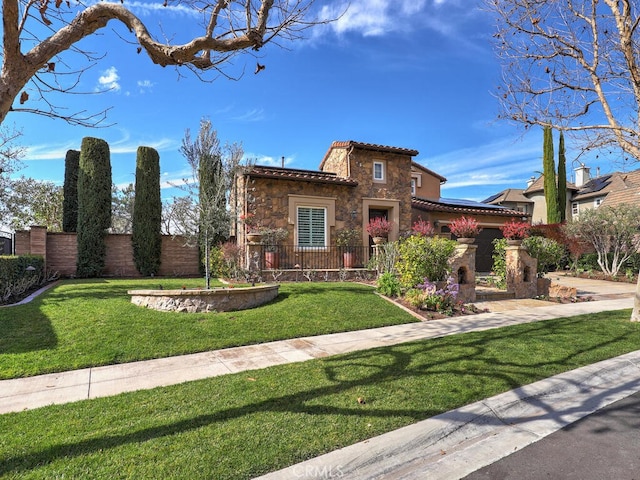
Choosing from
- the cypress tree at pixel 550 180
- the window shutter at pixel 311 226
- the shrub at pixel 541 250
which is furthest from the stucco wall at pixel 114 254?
the cypress tree at pixel 550 180

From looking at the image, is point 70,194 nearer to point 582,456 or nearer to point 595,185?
point 582,456

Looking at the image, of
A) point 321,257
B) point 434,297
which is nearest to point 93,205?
point 321,257

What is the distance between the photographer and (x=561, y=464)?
274 centimetres

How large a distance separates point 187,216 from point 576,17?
10533mm

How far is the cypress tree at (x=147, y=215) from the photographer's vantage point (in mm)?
14133

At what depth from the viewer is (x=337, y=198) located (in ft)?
47.6

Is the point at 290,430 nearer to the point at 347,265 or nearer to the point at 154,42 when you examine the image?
the point at 154,42

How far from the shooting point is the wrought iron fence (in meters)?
13.4

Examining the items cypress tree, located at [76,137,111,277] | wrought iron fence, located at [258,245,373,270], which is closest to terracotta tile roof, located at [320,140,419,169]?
wrought iron fence, located at [258,245,373,270]

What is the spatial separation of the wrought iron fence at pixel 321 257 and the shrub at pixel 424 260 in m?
4.37

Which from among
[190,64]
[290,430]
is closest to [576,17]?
[190,64]

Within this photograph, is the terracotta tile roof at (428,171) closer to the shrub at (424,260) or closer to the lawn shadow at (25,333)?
the shrub at (424,260)

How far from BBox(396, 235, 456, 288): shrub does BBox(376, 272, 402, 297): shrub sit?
8.5 inches

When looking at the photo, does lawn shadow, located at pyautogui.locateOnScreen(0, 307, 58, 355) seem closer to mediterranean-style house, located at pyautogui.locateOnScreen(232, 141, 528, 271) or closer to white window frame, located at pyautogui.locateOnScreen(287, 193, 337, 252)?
mediterranean-style house, located at pyautogui.locateOnScreen(232, 141, 528, 271)
